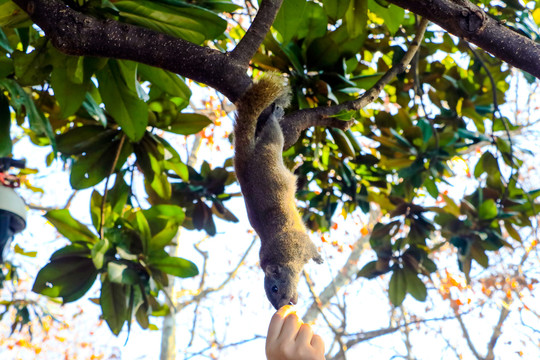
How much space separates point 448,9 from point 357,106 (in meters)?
0.32

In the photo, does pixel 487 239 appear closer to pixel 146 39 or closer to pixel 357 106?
pixel 357 106

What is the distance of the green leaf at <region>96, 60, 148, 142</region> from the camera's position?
1.68 metres

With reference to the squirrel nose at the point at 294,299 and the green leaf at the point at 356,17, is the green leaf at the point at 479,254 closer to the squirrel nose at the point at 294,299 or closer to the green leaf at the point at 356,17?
the green leaf at the point at 356,17

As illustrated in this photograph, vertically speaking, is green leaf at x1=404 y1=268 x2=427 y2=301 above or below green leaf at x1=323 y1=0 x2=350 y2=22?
below

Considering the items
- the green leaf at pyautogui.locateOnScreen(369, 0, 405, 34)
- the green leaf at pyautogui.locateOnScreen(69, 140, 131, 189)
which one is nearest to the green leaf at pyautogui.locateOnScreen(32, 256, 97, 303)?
the green leaf at pyautogui.locateOnScreen(69, 140, 131, 189)

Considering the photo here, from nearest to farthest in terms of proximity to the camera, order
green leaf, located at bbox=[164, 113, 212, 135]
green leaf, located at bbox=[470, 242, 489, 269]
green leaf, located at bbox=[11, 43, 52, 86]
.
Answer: green leaf, located at bbox=[11, 43, 52, 86] → green leaf, located at bbox=[164, 113, 212, 135] → green leaf, located at bbox=[470, 242, 489, 269]

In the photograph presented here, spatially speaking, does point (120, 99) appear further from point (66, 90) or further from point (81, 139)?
point (81, 139)

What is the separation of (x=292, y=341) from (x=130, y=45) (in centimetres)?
68

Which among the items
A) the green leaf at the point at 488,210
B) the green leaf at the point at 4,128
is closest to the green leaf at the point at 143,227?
the green leaf at the point at 4,128

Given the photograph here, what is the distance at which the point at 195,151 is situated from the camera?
21.6 feet

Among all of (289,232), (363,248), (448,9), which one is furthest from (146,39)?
(363,248)

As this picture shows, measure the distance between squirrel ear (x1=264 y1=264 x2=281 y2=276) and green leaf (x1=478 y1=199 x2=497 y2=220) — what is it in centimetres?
164

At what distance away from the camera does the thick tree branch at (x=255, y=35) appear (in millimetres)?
1198

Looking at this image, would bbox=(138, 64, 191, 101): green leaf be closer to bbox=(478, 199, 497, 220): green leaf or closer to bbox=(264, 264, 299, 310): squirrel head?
bbox=(264, 264, 299, 310): squirrel head
